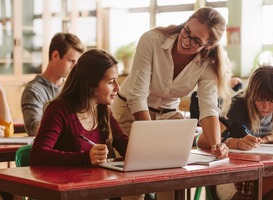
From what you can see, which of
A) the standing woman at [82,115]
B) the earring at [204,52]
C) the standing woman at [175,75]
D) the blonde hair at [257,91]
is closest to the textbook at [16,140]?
the standing woman at [175,75]

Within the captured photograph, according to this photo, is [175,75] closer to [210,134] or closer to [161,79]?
[161,79]

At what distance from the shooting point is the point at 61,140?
249cm

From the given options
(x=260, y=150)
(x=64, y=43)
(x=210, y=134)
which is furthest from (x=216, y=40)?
(x=64, y=43)

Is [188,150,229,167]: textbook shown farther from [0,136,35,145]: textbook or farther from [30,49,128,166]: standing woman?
[0,136,35,145]: textbook

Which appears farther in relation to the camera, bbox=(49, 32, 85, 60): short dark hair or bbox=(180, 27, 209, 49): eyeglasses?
bbox=(49, 32, 85, 60): short dark hair

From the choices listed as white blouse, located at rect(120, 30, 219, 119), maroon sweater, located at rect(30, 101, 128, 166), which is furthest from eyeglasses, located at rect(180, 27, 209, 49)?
maroon sweater, located at rect(30, 101, 128, 166)

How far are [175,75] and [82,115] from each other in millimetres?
706

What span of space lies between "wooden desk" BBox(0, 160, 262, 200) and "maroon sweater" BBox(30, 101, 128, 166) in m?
0.07

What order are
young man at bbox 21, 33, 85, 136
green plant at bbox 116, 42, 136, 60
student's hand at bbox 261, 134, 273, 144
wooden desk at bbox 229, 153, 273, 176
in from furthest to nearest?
green plant at bbox 116, 42, 136, 60
young man at bbox 21, 33, 85, 136
student's hand at bbox 261, 134, 273, 144
wooden desk at bbox 229, 153, 273, 176

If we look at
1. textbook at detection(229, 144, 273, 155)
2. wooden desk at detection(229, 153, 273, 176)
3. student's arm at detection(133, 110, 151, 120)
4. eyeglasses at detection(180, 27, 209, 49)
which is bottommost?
textbook at detection(229, 144, 273, 155)

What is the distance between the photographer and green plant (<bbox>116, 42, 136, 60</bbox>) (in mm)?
7783

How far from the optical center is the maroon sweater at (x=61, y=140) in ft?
7.54

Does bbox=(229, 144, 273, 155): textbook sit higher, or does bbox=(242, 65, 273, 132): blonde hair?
bbox=(242, 65, 273, 132): blonde hair

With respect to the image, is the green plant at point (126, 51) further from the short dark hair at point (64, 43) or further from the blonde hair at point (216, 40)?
the blonde hair at point (216, 40)
